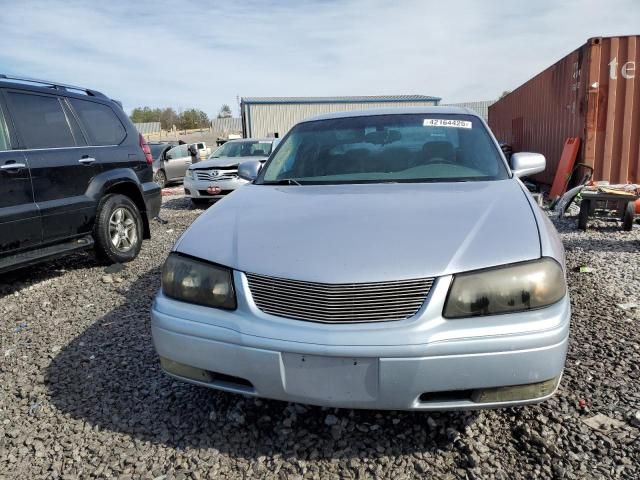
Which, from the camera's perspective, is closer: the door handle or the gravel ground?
the gravel ground

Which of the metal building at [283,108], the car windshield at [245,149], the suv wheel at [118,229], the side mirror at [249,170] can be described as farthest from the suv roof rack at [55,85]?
the metal building at [283,108]

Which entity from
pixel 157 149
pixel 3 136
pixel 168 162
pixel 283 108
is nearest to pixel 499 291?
pixel 3 136

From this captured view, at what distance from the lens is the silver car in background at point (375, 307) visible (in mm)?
1764

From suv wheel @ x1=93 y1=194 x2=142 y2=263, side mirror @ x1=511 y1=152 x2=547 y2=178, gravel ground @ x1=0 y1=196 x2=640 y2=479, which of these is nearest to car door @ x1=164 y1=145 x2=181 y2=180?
suv wheel @ x1=93 y1=194 x2=142 y2=263

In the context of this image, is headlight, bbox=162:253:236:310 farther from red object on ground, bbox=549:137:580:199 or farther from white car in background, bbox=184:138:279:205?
red object on ground, bbox=549:137:580:199

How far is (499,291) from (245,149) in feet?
34.7

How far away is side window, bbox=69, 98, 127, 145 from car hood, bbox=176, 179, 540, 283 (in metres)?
3.19

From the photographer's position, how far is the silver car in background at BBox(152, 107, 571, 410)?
176 cm

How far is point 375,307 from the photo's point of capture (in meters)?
1.81

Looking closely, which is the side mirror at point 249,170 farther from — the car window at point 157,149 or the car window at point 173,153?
the car window at point 173,153

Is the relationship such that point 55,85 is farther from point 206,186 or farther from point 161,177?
point 161,177

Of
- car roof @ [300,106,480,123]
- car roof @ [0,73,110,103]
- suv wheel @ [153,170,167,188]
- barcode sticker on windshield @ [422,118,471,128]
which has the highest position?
car roof @ [0,73,110,103]

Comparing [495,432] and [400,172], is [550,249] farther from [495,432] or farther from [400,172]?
[400,172]

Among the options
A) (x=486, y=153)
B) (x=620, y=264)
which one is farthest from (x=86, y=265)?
(x=620, y=264)
